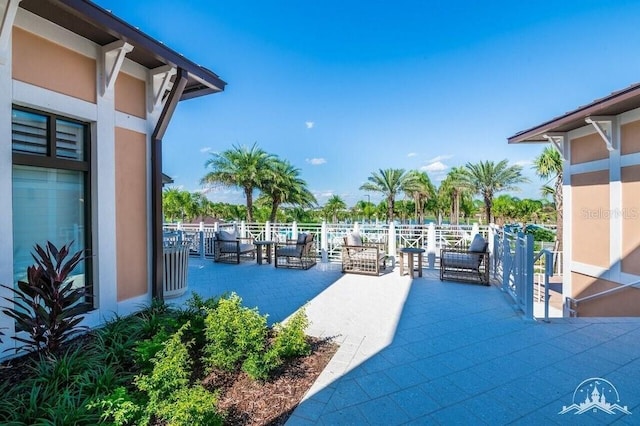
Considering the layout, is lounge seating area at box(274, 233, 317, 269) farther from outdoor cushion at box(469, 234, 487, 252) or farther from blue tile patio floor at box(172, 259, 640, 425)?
outdoor cushion at box(469, 234, 487, 252)

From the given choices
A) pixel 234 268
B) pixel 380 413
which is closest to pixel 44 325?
pixel 380 413

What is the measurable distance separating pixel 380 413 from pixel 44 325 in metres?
3.31

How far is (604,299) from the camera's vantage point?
6242 millimetres

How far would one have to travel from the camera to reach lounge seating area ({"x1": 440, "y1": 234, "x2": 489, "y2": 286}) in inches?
261

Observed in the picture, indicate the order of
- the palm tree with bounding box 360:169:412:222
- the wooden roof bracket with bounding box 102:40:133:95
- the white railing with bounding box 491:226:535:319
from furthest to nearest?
the palm tree with bounding box 360:169:412:222
the white railing with bounding box 491:226:535:319
the wooden roof bracket with bounding box 102:40:133:95

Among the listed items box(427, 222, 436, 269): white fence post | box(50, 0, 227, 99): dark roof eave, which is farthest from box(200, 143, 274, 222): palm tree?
box(50, 0, 227, 99): dark roof eave

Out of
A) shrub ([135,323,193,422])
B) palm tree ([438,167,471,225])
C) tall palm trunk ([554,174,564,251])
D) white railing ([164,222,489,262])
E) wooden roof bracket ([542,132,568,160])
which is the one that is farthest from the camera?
palm tree ([438,167,471,225])

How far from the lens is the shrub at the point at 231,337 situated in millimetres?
2873

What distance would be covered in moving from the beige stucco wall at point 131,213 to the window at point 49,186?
15.6 inches

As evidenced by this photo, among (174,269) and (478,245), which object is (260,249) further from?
(478,245)

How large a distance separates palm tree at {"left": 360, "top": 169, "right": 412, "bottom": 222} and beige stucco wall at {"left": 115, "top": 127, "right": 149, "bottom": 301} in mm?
18221

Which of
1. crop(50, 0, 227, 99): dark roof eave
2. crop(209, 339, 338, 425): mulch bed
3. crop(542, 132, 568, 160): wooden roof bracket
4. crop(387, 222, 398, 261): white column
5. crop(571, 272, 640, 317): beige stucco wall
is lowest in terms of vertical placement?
crop(571, 272, 640, 317): beige stucco wall

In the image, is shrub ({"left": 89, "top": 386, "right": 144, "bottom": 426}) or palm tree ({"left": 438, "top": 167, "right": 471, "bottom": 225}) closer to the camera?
shrub ({"left": 89, "top": 386, "right": 144, "bottom": 426})

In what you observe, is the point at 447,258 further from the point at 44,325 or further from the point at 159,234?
the point at 44,325
